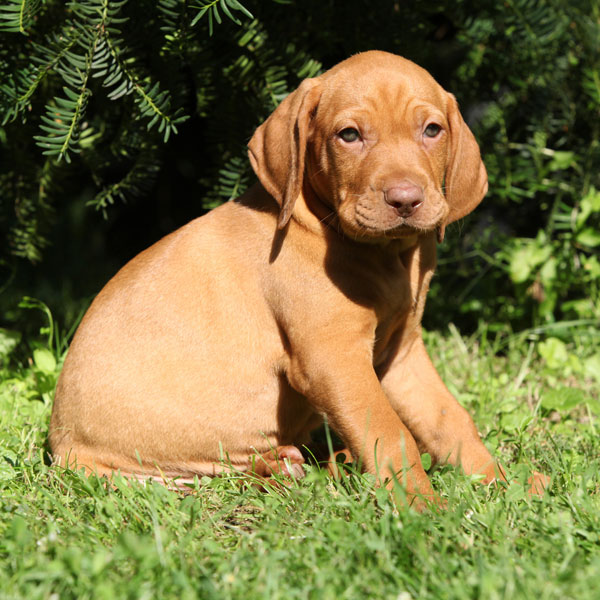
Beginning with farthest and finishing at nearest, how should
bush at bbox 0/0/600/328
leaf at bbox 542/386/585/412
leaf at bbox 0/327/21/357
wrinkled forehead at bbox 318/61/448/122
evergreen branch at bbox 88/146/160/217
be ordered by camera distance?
leaf at bbox 0/327/21/357 < evergreen branch at bbox 88/146/160/217 < leaf at bbox 542/386/585/412 < bush at bbox 0/0/600/328 < wrinkled forehead at bbox 318/61/448/122

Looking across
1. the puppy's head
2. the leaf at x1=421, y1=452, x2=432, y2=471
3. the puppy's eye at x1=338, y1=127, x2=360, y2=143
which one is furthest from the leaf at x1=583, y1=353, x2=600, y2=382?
the puppy's eye at x1=338, y1=127, x2=360, y2=143

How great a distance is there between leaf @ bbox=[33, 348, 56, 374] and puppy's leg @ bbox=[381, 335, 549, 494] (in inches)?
82.9

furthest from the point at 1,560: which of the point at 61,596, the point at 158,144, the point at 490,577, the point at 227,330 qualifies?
the point at 158,144

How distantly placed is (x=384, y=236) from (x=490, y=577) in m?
1.49

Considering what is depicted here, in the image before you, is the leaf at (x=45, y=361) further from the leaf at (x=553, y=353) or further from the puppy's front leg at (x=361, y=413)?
the leaf at (x=553, y=353)

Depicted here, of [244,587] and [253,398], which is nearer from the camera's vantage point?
[244,587]

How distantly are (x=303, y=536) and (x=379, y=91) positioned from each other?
196 centimetres

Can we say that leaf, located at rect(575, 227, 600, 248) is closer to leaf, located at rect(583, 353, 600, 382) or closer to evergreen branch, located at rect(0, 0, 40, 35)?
leaf, located at rect(583, 353, 600, 382)

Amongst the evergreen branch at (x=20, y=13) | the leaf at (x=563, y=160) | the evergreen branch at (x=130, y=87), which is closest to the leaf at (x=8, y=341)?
the evergreen branch at (x=130, y=87)

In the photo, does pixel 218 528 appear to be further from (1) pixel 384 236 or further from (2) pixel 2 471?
(1) pixel 384 236

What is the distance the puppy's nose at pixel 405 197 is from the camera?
3186 mm

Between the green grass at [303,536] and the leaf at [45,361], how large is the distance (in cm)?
68

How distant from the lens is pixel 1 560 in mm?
2771

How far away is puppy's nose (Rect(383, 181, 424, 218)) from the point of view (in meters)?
3.19
